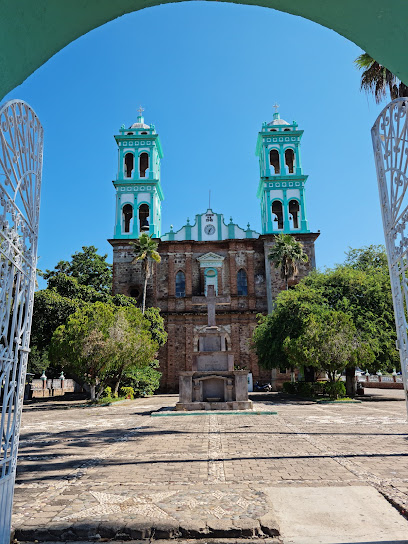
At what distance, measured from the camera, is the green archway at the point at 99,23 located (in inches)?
116

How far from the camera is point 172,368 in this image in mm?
34156

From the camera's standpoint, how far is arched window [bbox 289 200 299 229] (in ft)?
119

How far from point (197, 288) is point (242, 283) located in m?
3.77

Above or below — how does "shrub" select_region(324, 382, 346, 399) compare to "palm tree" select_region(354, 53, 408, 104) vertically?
below

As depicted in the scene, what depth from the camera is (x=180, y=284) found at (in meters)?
36.3

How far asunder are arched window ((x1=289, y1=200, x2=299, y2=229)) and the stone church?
0.09 m

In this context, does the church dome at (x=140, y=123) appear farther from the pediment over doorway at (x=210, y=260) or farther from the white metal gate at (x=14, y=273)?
the white metal gate at (x=14, y=273)

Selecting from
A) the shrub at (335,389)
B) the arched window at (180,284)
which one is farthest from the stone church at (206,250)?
the shrub at (335,389)

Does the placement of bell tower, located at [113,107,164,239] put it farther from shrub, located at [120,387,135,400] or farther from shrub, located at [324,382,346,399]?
shrub, located at [324,382,346,399]

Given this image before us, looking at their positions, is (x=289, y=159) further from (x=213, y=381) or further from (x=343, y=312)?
(x=213, y=381)

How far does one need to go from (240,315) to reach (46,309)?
14787 millimetres

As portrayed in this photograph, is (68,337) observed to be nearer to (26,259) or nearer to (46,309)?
(46,309)

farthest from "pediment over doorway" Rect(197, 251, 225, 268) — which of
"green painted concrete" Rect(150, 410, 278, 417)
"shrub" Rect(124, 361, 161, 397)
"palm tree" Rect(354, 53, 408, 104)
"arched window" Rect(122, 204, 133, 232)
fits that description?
"palm tree" Rect(354, 53, 408, 104)

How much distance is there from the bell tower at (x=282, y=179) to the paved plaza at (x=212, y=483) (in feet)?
86.7
